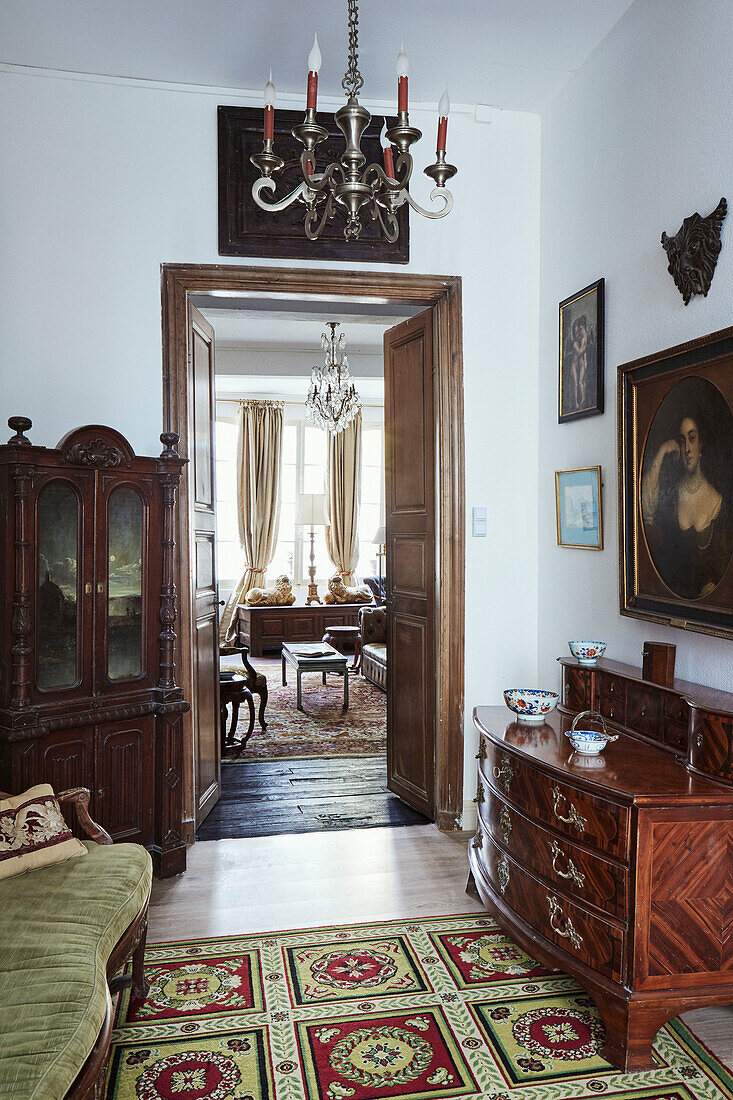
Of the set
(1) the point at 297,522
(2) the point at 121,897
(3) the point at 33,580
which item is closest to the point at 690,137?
(3) the point at 33,580

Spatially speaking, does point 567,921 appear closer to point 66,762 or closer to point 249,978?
point 249,978

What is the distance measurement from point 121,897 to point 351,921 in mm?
Result: 1166

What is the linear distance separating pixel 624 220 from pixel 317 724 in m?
4.59

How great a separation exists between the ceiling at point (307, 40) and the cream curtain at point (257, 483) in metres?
7.14

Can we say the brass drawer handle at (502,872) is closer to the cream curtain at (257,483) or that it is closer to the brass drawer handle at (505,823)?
the brass drawer handle at (505,823)

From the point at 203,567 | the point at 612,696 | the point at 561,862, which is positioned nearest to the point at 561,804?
the point at 561,862

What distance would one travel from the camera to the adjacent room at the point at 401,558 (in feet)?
7.73

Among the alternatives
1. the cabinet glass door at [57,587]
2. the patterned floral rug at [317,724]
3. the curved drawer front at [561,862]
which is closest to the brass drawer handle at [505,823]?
the curved drawer front at [561,862]

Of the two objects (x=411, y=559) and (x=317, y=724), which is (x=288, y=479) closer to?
(x=317, y=724)

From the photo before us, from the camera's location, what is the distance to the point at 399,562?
4844 millimetres

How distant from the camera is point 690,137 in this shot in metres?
2.91

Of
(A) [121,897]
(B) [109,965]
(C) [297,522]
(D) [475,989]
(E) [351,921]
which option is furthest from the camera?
(C) [297,522]

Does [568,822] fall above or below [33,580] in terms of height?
below

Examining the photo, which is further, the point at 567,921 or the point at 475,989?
the point at 475,989
